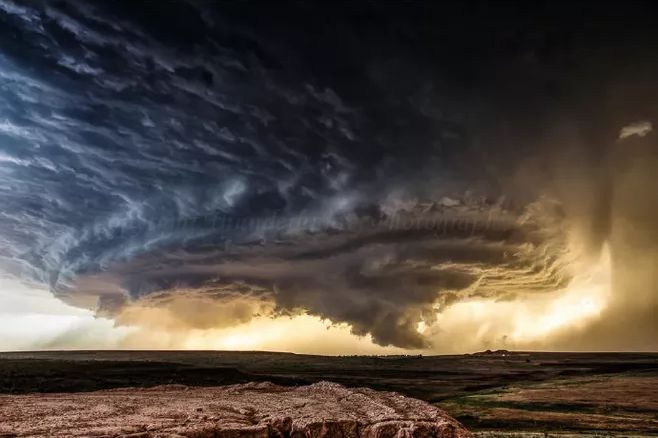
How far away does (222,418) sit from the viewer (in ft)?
105

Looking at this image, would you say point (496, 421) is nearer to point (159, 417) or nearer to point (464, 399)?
point (464, 399)

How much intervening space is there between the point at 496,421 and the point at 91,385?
177ft

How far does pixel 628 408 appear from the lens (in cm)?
5859

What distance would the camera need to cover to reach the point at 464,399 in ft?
238

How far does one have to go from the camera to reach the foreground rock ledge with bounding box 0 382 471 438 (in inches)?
1099

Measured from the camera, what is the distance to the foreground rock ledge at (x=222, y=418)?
2792 cm

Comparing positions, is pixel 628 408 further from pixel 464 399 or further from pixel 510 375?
pixel 510 375

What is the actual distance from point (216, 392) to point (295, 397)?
9260 mm

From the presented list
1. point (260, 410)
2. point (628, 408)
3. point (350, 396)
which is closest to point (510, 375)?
point (628, 408)

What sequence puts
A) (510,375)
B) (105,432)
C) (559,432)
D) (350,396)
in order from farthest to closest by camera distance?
(510,375) < (350,396) < (559,432) < (105,432)

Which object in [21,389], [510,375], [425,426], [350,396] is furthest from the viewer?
[510,375]

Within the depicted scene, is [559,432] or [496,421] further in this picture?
[496,421]

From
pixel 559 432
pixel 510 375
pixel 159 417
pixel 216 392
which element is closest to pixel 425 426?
pixel 159 417

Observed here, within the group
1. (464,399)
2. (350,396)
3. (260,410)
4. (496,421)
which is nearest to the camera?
(260,410)
